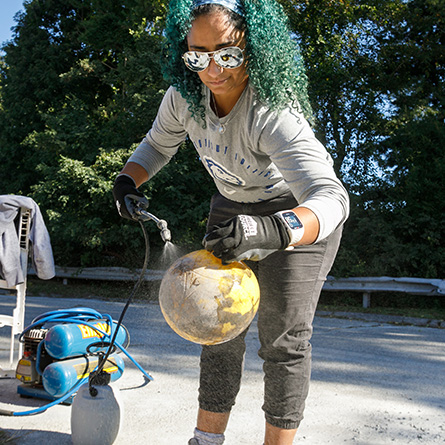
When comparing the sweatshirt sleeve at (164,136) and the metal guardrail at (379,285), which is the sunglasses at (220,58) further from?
the metal guardrail at (379,285)

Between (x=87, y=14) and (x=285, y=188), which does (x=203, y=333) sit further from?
(x=87, y=14)

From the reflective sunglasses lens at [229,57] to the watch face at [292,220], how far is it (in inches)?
25.4

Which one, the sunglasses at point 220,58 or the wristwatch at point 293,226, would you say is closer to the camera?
the wristwatch at point 293,226

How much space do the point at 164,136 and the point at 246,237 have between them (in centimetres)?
117

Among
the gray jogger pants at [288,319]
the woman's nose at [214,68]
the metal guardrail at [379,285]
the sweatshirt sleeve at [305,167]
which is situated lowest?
the metal guardrail at [379,285]

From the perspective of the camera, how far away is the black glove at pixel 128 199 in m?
2.38

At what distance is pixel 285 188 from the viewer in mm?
2289

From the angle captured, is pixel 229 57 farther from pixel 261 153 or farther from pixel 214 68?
pixel 261 153

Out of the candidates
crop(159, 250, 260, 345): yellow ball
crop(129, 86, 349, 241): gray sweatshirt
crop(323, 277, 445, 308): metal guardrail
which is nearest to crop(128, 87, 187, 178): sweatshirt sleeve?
crop(129, 86, 349, 241): gray sweatshirt

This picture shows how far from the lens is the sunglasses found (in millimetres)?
1941

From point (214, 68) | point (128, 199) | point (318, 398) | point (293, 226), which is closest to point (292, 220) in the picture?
point (293, 226)

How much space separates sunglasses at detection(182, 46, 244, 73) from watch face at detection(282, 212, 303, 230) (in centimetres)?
65

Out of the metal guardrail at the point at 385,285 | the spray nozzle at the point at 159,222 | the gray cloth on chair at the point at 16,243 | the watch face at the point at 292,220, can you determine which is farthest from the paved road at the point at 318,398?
the metal guardrail at the point at 385,285

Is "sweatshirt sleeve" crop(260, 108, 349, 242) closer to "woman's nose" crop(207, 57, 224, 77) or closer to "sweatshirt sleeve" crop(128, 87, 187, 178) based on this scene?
"woman's nose" crop(207, 57, 224, 77)
